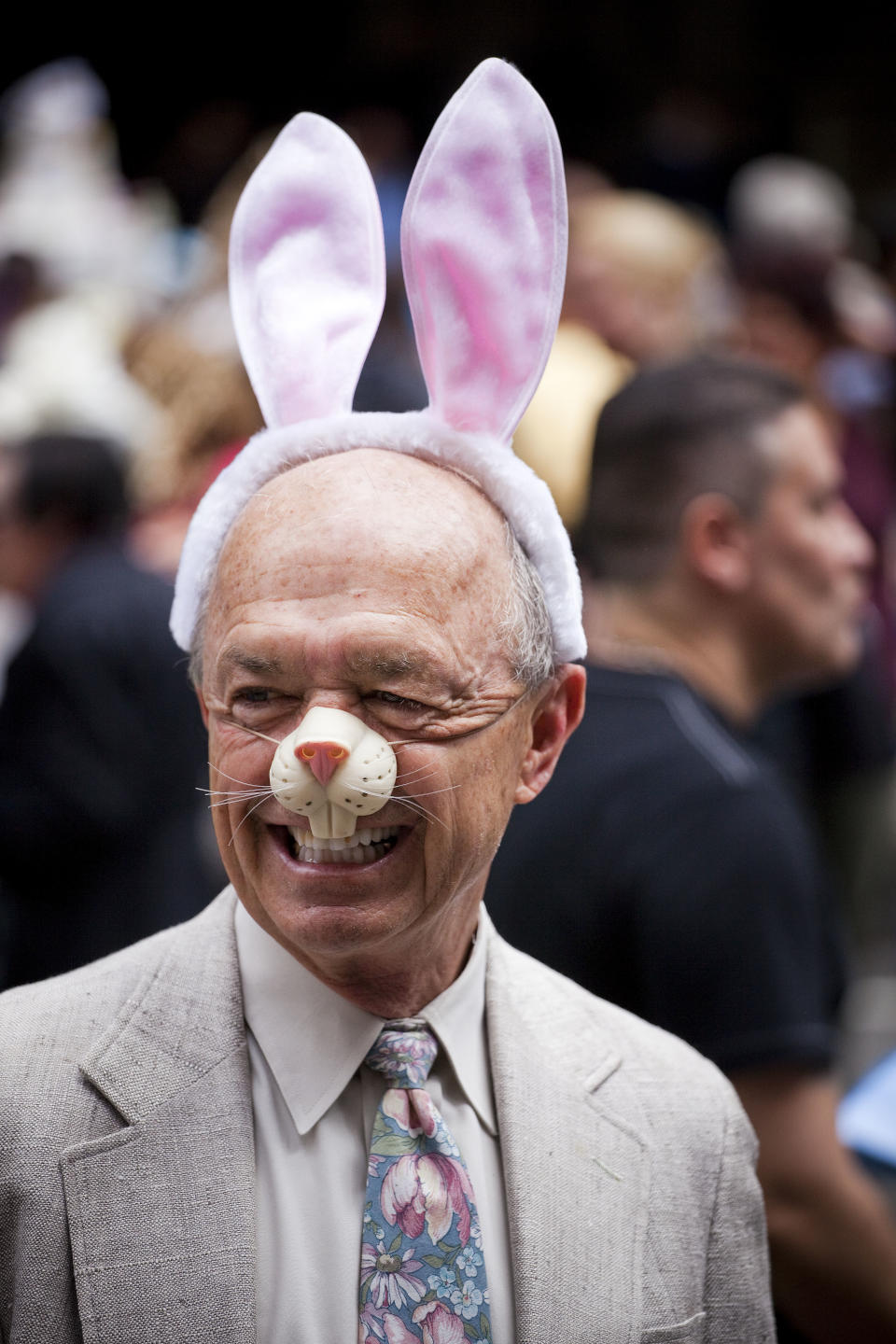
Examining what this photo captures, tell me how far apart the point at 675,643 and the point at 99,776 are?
1321mm

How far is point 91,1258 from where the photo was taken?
4.83 feet

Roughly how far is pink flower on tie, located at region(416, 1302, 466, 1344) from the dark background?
907 centimetres

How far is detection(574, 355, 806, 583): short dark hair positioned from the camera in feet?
9.16

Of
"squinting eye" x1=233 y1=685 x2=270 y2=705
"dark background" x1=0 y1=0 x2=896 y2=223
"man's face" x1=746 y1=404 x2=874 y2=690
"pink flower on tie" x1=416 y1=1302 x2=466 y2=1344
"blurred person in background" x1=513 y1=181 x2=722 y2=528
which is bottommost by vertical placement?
"pink flower on tie" x1=416 y1=1302 x2=466 y2=1344

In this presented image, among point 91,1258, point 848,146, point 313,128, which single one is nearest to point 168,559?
point 313,128

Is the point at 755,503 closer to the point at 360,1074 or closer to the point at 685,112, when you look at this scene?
the point at 360,1074

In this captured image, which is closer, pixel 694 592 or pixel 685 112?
pixel 694 592

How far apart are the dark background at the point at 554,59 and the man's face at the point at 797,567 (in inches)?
293

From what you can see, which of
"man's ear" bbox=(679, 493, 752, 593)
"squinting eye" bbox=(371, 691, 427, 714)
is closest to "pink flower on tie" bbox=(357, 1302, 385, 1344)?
"squinting eye" bbox=(371, 691, 427, 714)

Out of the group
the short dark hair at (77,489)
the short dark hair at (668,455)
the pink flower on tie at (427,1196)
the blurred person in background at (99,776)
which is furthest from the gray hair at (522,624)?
the short dark hair at (77,489)

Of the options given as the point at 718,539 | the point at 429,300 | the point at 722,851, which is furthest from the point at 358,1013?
the point at 718,539

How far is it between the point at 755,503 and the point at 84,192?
6.12 metres

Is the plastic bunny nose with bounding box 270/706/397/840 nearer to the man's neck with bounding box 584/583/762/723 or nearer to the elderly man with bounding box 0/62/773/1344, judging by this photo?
the elderly man with bounding box 0/62/773/1344

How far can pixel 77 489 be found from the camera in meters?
3.97
